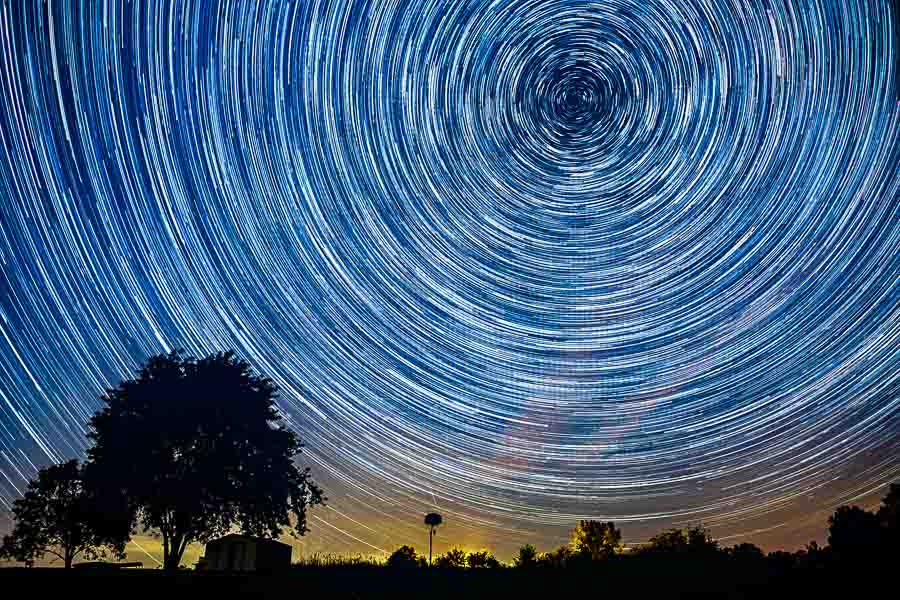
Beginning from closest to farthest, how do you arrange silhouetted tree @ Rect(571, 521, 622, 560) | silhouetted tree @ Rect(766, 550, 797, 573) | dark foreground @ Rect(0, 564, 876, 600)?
1. dark foreground @ Rect(0, 564, 876, 600)
2. silhouetted tree @ Rect(766, 550, 797, 573)
3. silhouetted tree @ Rect(571, 521, 622, 560)

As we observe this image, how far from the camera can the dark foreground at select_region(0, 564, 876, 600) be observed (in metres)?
15.6

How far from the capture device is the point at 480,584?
62.0 ft

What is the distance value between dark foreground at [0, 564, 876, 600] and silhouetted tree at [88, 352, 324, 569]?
541 cm

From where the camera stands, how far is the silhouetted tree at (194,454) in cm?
2422

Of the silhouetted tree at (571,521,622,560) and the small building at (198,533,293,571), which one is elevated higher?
the silhouetted tree at (571,521,622,560)

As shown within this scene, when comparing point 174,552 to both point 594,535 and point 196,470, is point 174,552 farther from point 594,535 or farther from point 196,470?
point 594,535

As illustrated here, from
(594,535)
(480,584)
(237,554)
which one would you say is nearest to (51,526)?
(237,554)

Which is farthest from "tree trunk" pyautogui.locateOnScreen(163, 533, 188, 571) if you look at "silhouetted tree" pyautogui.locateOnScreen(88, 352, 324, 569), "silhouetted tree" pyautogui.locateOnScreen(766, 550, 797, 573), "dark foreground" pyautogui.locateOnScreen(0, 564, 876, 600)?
"silhouetted tree" pyautogui.locateOnScreen(766, 550, 797, 573)

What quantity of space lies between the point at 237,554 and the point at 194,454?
19.2ft

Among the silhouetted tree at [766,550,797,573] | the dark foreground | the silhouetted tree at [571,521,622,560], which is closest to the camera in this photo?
the dark foreground

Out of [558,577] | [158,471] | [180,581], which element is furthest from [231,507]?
[558,577]

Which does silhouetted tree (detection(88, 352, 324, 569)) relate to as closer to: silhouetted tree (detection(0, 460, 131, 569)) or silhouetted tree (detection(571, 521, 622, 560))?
silhouetted tree (detection(0, 460, 131, 569))

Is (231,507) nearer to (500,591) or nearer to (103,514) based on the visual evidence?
(103,514)

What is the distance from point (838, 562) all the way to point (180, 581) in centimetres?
1740
